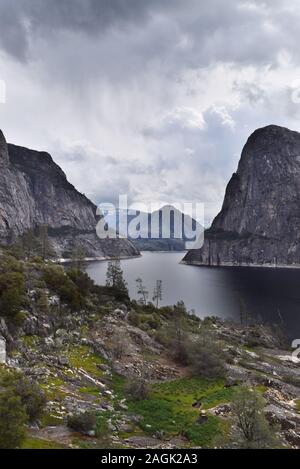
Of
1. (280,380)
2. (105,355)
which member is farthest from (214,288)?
(105,355)

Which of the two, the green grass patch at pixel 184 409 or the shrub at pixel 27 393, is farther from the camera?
the green grass patch at pixel 184 409

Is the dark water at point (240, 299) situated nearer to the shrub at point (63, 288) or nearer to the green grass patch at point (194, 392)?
the green grass patch at point (194, 392)

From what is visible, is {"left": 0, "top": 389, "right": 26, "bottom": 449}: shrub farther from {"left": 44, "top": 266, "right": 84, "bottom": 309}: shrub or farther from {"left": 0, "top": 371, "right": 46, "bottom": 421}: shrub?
{"left": 44, "top": 266, "right": 84, "bottom": 309}: shrub

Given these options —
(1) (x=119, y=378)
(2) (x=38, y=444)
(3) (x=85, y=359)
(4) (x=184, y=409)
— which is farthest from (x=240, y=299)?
(2) (x=38, y=444)

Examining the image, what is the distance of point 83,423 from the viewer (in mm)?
26484

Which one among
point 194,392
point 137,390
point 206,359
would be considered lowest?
point 194,392

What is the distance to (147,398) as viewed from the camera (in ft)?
122

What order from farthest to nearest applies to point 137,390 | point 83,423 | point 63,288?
point 63,288 → point 137,390 → point 83,423

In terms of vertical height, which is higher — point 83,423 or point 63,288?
point 63,288

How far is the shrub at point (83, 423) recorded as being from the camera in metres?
26.5

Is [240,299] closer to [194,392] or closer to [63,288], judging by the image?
[63,288]

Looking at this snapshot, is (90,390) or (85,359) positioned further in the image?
(85,359)

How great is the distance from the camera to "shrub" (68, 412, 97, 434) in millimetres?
26484

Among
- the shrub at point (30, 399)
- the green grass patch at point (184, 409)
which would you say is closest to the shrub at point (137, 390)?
the green grass patch at point (184, 409)
